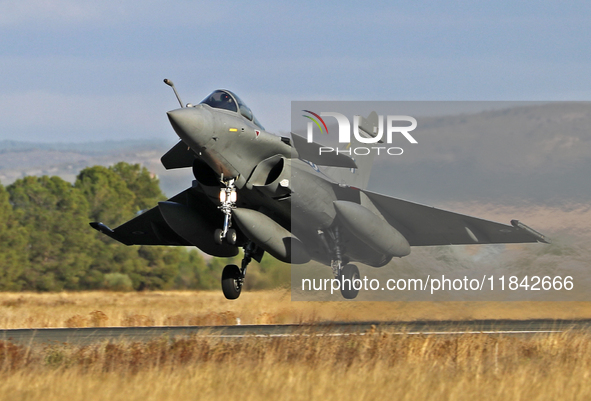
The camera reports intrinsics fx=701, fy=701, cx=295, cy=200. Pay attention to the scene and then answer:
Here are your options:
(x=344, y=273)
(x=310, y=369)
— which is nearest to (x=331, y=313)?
(x=344, y=273)

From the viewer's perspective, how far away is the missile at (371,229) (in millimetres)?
12469

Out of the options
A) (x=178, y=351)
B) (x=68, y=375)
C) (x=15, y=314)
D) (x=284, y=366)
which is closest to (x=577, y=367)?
(x=284, y=366)

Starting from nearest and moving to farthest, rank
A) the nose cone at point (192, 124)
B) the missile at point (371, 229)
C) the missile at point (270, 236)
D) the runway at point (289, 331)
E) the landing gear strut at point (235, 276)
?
1. the runway at point (289, 331)
2. the nose cone at point (192, 124)
3. the missile at point (270, 236)
4. the missile at point (371, 229)
5. the landing gear strut at point (235, 276)

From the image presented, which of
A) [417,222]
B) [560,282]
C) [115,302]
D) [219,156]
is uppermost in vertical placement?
[219,156]

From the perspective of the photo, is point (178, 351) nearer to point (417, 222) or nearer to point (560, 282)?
point (417, 222)

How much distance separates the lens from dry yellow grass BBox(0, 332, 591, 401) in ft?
21.5

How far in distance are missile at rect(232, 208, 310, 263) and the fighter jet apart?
0.06ft

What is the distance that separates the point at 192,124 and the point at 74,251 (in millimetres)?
26804

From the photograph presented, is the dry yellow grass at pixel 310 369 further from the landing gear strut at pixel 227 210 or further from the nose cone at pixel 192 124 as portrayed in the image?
the nose cone at pixel 192 124

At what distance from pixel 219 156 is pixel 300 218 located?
213cm

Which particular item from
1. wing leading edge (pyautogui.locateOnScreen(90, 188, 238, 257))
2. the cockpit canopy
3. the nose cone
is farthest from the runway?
the cockpit canopy

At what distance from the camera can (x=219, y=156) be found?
38.5ft

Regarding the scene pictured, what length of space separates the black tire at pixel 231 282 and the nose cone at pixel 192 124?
4022mm

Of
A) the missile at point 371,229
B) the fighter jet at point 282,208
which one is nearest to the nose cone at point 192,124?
the fighter jet at point 282,208
